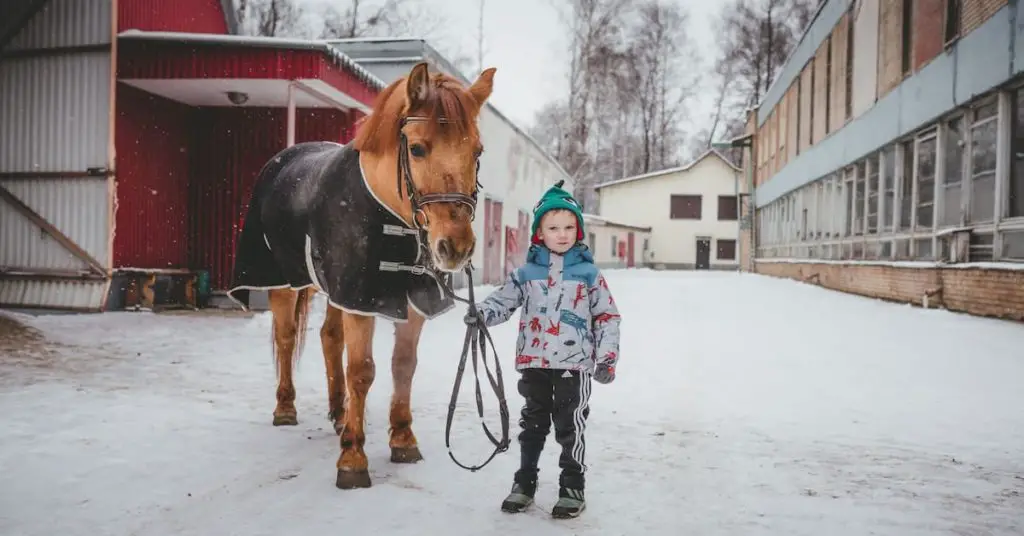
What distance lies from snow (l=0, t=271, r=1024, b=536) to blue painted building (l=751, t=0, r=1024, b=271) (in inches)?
114

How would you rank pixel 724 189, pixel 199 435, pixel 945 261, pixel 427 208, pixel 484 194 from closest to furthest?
pixel 427 208
pixel 199 435
pixel 945 261
pixel 484 194
pixel 724 189

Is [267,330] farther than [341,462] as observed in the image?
Yes

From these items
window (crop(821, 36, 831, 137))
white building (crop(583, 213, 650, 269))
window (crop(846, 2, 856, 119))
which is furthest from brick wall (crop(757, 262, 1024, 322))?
white building (crop(583, 213, 650, 269))

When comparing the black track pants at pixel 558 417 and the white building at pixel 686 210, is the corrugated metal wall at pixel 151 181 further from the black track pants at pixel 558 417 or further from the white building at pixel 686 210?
the white building at pixel 686 210

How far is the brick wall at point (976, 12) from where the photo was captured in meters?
9.26

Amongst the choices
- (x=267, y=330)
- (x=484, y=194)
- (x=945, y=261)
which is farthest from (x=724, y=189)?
(x=267, y=330)

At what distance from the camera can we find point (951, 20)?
35.4 feet

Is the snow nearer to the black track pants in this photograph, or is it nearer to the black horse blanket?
the black track pants

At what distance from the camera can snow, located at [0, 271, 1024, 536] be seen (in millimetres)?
2807

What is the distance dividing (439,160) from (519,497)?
142 centimetres

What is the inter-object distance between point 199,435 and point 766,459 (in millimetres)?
3119

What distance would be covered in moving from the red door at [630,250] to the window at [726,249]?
5.46m

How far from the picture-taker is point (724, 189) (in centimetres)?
4353

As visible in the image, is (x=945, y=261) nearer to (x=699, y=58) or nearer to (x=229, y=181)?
(x=229, y=181)
